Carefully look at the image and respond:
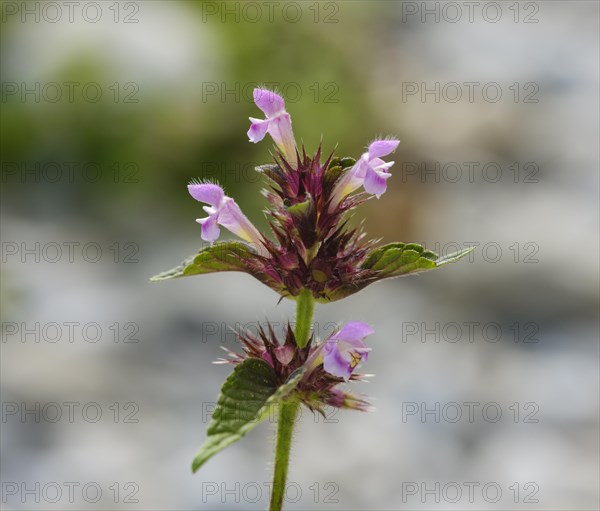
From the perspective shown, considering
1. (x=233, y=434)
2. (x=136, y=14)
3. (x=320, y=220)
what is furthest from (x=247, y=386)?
(x=136, y=14)

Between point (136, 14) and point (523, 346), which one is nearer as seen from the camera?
point (523, 346)

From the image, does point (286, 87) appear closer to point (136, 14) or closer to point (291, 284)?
point (136, 14)

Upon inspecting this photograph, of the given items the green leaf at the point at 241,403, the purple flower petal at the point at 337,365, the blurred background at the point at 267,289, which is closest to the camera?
the green leaf at the point at 241,403

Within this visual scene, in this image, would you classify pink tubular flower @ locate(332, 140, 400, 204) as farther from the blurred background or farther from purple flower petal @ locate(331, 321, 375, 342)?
the blurred background

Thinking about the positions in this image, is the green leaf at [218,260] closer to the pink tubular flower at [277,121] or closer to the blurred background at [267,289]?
the pink tubular flower at [277,121]

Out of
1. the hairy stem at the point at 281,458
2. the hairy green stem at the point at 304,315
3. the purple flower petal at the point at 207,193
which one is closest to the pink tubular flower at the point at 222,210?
the purple flower petal at the point at 207,193

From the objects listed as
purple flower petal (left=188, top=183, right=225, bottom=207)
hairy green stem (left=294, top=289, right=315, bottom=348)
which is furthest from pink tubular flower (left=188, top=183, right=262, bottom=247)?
hairy green stem (left=294, top=289, right=315, bottom=348)
